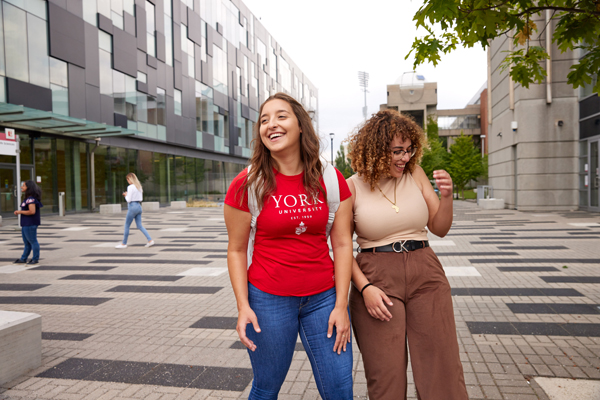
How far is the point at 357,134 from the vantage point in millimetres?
2473

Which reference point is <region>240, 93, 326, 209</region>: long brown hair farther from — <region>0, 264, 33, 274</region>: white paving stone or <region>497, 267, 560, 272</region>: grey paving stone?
<region>0, 264, 33, 274</region>: white paving stone

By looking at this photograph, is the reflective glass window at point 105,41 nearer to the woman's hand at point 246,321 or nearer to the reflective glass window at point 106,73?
the reflective glass window at point 106,73

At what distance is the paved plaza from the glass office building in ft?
31.4

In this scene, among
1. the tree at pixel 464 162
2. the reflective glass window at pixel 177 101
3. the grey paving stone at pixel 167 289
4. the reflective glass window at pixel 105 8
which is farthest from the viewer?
the tree at pixel 464 162

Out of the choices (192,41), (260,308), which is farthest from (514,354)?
(192,41)

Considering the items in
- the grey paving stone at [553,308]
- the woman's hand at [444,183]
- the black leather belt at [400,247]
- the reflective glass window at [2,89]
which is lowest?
the grey paving stone at [553,308]

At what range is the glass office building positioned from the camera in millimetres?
18953

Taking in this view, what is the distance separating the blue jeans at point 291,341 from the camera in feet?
6.82

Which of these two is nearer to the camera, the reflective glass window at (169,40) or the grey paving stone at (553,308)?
the grey paving stone at (553,308)

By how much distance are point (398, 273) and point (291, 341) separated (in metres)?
0.61

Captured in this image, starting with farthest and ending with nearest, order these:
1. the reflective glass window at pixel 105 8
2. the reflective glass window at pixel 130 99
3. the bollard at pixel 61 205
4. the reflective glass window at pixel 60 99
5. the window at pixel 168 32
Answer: the window at pixel 168 32, the reflective glass window at pixel 130 99, the reflective glass window at pixel 105 8, the bollard at pixel 61 205, the reflective glass window at pixel 60 99

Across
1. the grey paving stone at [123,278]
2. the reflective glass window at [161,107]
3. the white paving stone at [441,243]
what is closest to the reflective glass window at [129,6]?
the reflective glass window at [161,107]

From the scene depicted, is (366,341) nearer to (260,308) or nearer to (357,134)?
(260,308)

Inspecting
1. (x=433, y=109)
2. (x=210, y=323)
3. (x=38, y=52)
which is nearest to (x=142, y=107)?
(x=38, y=52)
